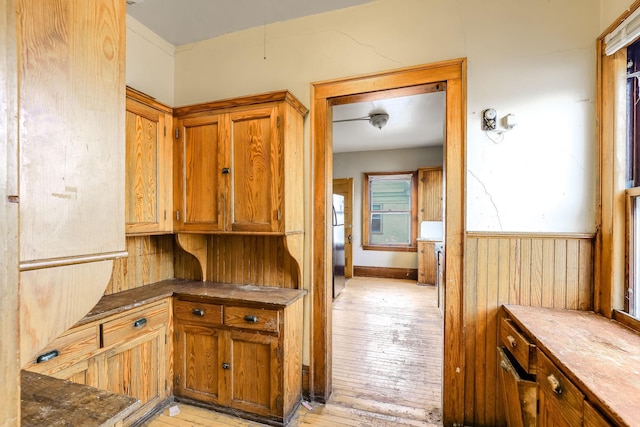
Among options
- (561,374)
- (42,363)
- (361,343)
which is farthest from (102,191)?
(361,343)

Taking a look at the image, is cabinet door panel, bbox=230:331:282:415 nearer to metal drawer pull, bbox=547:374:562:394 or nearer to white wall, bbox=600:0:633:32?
metal drawer pull, bbox=547:374:562:394

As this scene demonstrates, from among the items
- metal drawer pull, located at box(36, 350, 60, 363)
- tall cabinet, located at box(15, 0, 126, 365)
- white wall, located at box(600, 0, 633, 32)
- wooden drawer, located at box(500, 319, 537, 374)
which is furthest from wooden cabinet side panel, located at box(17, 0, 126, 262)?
white wall, located at box(600, 0, 633, 32)

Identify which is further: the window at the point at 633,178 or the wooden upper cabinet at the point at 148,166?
the wooden upper cabinet at the point at 148,166

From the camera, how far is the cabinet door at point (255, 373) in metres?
1.82

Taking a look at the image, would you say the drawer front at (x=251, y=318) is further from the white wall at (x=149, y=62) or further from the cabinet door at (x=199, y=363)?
the white wall at (x=149, y=62)

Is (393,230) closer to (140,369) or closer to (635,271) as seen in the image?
(635,271)

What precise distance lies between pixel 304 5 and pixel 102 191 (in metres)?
1.94

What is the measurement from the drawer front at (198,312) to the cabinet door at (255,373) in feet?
0.53

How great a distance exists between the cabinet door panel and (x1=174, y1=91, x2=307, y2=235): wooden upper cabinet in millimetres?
723

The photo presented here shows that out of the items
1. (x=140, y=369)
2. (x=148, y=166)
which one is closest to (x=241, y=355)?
(x=140, y=369)

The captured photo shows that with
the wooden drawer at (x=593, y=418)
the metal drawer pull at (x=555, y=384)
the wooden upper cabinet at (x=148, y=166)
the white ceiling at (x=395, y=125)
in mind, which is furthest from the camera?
the white ceiling at (x=395, y=125)

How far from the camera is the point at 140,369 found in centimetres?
183

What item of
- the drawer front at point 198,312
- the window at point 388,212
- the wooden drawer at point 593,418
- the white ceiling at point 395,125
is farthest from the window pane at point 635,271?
the window at point 388,212

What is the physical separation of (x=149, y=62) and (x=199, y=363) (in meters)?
2.38
